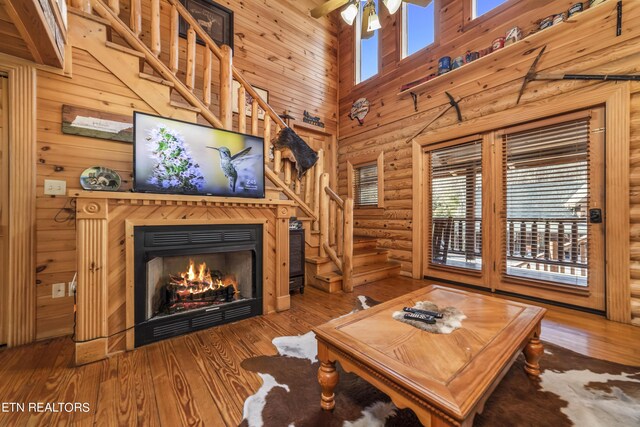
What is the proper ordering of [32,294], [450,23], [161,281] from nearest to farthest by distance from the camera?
[32,294], [161,281], [450,23]

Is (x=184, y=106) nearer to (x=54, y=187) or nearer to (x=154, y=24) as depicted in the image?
(x=154, y=24)

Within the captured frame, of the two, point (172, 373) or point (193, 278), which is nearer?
point (172, 373)

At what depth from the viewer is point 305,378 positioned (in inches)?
61.4

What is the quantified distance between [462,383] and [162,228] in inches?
85.1

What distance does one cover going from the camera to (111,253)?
72.2 inches

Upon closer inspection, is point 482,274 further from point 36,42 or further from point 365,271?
point 36,42

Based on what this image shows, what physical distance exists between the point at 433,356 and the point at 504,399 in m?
0.73

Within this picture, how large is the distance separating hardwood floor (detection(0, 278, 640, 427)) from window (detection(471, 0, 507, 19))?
3.89m

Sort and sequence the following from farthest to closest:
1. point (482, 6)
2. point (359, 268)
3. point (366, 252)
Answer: point (366, 252) → point (359, 268) → point (482, 6)

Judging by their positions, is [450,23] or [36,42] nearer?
[36,42]

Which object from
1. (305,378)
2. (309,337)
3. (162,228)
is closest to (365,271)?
(309,337)

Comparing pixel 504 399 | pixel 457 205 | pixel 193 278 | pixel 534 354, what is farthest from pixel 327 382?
pixel 457 205

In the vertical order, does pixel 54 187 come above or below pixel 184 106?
below

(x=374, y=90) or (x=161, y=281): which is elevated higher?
(x=374, y=90)
